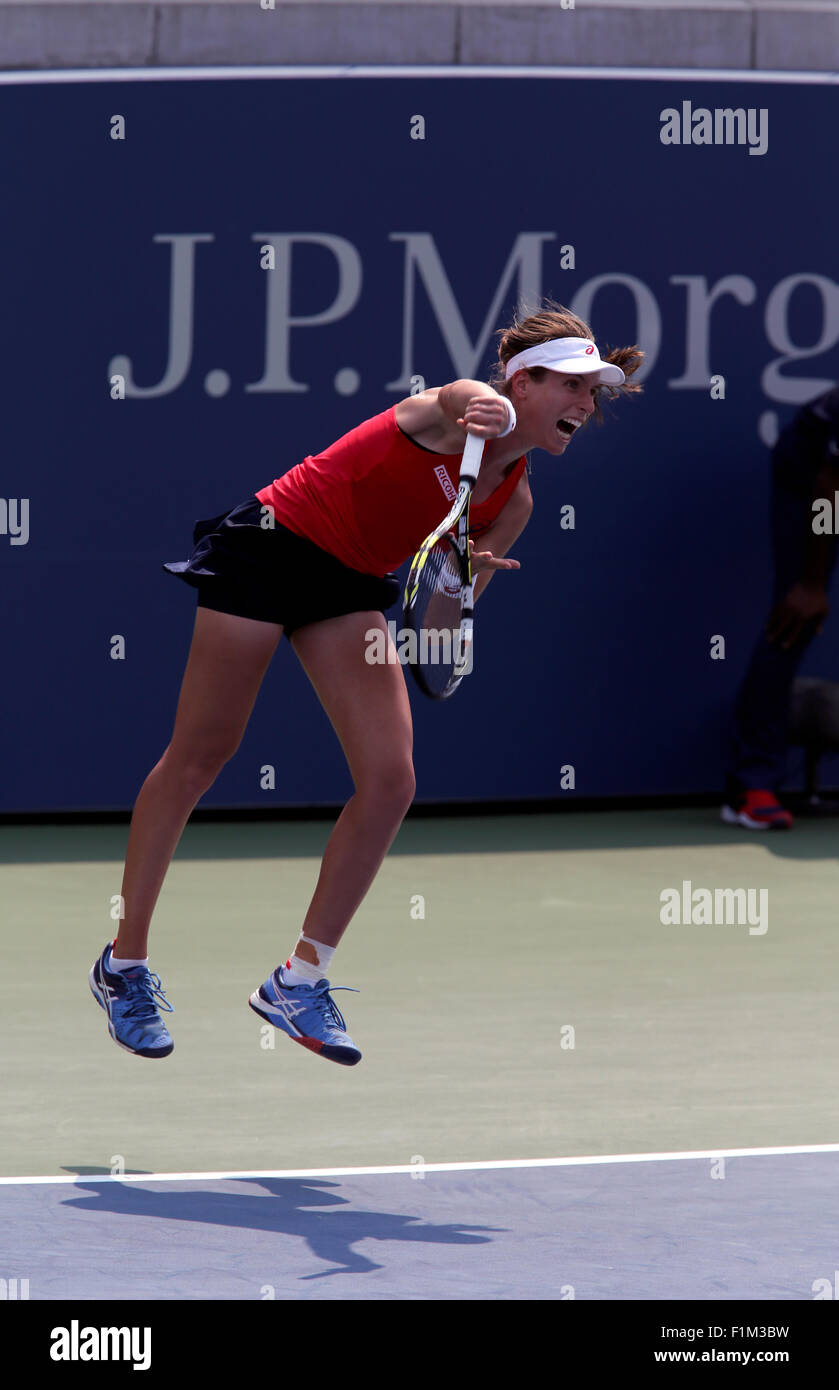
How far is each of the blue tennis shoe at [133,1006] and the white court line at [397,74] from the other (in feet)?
17.4

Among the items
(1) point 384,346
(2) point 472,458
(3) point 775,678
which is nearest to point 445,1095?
(2) point 472,458

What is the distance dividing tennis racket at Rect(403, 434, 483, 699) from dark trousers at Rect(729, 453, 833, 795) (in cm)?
459

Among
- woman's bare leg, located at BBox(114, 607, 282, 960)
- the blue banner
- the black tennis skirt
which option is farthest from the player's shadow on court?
the blue banner

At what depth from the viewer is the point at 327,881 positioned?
4.89m

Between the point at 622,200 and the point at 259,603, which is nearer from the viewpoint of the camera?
the point at 259,603

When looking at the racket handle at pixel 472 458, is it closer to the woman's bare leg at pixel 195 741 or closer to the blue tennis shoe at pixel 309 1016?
the woman's bare leg at pixel 195 741

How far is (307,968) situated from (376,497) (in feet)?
3.31

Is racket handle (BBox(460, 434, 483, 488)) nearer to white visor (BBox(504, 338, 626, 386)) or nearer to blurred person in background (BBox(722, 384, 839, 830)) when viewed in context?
white visor (BBox(504, 338, 626, 386))

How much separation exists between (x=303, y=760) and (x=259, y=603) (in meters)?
4.88

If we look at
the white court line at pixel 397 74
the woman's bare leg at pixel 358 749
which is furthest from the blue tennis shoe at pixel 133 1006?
the white court line at pixel 397 74

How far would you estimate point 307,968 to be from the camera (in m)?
4.84

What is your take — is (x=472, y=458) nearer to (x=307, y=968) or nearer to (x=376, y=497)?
(x=376, y=497)
